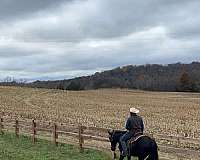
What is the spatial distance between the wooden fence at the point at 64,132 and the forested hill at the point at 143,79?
3101 inches

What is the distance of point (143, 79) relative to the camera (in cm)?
14775

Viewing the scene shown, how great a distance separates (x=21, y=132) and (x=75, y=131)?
507 cm

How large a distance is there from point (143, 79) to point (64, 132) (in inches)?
5100

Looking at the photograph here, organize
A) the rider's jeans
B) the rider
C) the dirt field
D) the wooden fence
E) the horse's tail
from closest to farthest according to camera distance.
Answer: the horse's tail < the rider < the rider's jeans < the wooden fence < the dirt field

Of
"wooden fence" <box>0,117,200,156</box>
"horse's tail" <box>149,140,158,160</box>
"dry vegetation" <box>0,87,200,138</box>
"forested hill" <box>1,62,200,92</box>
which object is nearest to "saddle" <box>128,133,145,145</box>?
"horse's tail" <box>149,140,158,160</box>

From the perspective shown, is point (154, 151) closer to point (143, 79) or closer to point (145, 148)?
point (145, 148)

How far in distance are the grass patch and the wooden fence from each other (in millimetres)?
371

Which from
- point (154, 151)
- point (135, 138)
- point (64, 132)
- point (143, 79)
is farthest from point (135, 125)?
point (143, 79)

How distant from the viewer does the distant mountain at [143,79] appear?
104831 millimetres

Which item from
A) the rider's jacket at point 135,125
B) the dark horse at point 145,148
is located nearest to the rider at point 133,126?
the rider's jacket at point 135,125

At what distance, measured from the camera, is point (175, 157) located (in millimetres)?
14539

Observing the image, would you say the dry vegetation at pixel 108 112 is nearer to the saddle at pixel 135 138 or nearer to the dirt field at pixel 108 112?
the dirt field at pixel 108 112

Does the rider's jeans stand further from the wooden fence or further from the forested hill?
the forested hill

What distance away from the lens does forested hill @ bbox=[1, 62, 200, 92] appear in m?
105
